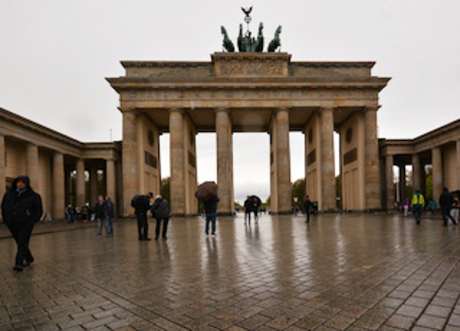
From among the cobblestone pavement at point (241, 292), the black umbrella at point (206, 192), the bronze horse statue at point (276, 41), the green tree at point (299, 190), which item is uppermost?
the bronze horse statue at point (276, 41)

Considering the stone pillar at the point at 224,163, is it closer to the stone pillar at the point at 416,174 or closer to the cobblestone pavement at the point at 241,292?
the stone pillar at the point at 416,174

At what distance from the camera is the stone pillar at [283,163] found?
1312 inches

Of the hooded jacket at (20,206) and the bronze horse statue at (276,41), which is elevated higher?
the bronze horse statue at (276,41)

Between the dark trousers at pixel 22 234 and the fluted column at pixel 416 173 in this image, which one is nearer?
the dark trousers at pixel 22 234

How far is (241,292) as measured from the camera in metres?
4.39

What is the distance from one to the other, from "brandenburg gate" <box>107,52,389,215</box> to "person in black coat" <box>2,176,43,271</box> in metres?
26.3

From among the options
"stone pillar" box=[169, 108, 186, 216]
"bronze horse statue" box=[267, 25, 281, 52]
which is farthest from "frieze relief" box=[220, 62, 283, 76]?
"stone pillar" box=[169, 108, 186, 216]

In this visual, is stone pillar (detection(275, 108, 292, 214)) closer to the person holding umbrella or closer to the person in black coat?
the person holding umbrella

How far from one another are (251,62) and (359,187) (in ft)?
60.3

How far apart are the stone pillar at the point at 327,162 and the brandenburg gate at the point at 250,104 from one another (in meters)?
0.10

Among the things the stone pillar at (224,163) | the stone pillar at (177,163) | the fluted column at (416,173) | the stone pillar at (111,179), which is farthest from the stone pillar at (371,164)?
the stone pillar at (111,179)

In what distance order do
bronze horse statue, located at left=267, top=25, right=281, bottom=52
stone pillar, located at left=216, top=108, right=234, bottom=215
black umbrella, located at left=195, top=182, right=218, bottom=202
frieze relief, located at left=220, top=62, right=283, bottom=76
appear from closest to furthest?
black umbrella, located at left=195, top=182, right=218, bottom=202 → stone pillar, located at left=216, top=108, right=234, bottom=215 → frieze relief, located at left=220, top=62, right=283, bottom=76 → bronze horse statue, located at left=267, top=25, right=281, bottom=52

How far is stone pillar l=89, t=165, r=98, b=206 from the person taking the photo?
41969 mm

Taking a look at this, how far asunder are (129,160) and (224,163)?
997cm
